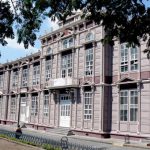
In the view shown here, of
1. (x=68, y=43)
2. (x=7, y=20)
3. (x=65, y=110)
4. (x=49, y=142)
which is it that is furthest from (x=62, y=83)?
(x=7, y=20)

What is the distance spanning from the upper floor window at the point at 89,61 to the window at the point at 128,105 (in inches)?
179

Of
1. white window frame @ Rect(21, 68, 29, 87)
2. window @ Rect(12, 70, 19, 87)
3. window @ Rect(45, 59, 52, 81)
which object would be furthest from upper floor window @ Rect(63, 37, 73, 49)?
window @ Rect(12, 70, 19, 87)

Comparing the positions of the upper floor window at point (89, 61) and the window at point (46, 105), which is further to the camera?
the window at point (46, 105)

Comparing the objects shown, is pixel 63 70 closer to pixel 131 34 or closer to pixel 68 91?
pixel 68 91

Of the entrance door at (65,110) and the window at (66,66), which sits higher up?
the window at (66,66)

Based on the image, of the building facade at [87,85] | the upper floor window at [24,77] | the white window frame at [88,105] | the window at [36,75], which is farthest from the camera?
the upper floor window at [24,77]

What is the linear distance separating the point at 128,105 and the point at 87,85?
16.8 ft

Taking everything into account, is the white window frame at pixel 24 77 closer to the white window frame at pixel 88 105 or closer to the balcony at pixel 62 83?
the balcony at pixel 62 83

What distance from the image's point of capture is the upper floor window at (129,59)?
2922 cm

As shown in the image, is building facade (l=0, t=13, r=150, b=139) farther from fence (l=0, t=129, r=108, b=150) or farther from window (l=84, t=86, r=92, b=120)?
fence (l=0, t=129, r=108, b=150)

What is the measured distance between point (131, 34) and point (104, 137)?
71.2 feet

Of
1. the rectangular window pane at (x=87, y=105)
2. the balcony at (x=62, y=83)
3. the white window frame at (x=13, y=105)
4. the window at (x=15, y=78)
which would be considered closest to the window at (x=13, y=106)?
the white window frame at (x=13, y=105)

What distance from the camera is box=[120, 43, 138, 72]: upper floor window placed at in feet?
95.9

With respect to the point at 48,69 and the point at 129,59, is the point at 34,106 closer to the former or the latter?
the point at 48,69
